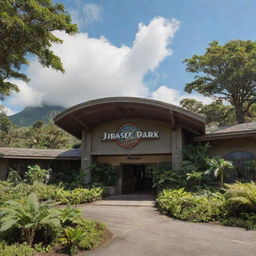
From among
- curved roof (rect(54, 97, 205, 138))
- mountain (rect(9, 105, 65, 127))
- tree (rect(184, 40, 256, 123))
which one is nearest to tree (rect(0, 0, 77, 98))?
curved roof (rect(54, 97, 205, 138))

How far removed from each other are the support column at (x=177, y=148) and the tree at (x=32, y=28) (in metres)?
7.92

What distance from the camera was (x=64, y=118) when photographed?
1586 centimetres

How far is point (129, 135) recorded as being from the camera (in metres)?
16.0

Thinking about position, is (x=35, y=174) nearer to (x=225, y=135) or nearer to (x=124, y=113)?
(x=124, y=113)

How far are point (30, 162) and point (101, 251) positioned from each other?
15.1 meters

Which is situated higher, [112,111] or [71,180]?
[112,111]

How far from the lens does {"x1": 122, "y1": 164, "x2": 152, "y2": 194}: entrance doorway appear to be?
17817 mm

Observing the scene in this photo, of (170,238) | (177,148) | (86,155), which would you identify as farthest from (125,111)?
(170,238)

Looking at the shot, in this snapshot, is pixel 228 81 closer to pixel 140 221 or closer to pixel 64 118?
pixel 64 118

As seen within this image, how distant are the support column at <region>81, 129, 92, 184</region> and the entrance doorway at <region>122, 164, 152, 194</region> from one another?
276cm

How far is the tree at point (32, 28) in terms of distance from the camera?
10367mm

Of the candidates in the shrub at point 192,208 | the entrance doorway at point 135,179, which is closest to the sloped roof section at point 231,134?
the shrub at point 192,208

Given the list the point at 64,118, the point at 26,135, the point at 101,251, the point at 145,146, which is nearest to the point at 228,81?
the point at 145,146

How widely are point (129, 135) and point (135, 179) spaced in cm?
565
